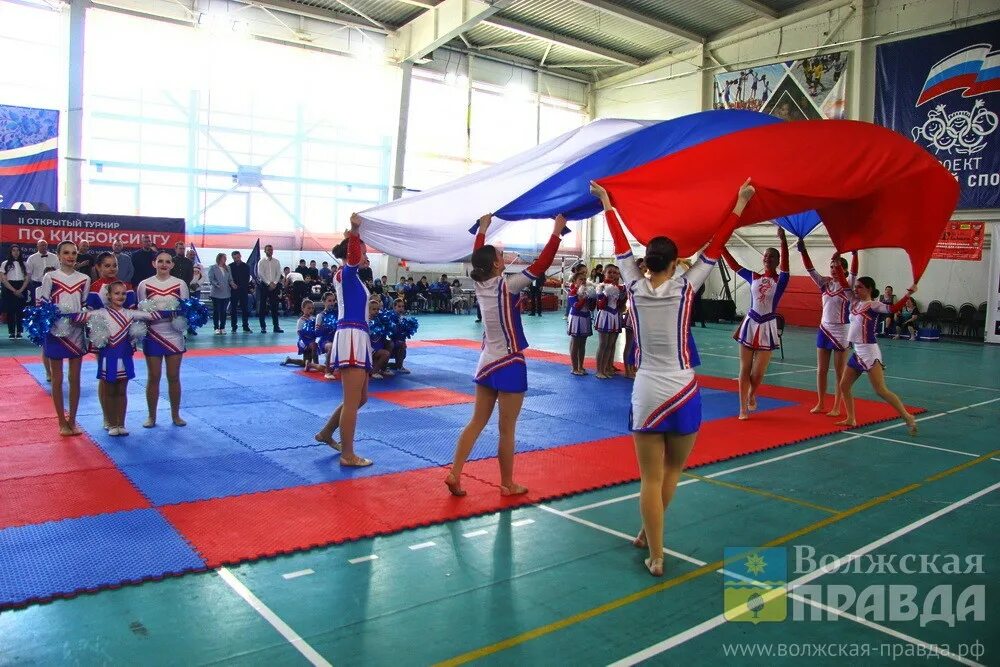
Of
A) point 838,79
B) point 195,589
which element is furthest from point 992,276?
point 195,589

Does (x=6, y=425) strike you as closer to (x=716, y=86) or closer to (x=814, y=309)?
(x=814, y=309)

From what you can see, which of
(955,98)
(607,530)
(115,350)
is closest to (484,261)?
(607,530)

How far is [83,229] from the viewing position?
15875 mm

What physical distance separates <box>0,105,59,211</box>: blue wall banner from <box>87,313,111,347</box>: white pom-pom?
1367 cm

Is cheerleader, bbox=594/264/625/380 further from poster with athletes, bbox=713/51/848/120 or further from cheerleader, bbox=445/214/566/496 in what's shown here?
poster with athletes, bbox=713/51/848/120

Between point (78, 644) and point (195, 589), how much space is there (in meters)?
0.63

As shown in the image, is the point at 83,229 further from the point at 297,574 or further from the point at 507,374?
the point at 297,574

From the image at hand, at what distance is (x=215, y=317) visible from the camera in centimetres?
1611

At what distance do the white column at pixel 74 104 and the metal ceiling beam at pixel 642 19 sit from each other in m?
12.8

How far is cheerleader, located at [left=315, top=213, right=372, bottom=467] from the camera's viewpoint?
5.62m

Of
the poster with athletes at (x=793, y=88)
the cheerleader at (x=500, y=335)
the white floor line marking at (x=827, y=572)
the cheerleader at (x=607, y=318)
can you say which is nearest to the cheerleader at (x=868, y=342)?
the white floor line marking at (x=827, y=572)

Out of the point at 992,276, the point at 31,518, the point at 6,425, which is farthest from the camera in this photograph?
the point at 992,276

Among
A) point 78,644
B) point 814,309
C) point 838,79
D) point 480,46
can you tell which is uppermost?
point 480,46

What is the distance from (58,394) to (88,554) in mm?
3159
